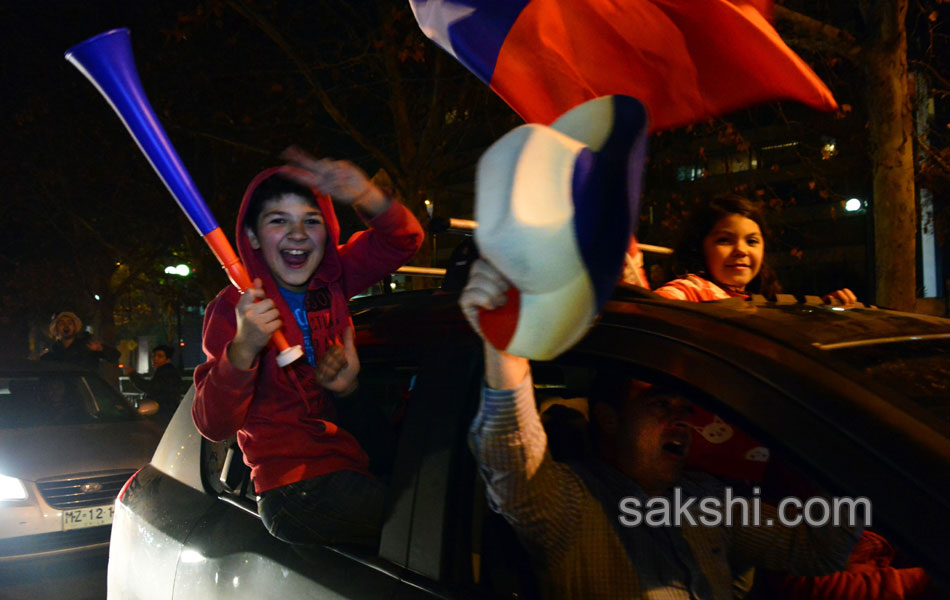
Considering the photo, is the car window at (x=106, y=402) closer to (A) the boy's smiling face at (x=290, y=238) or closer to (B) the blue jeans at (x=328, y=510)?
(A) the boy's smiling face at (x=290, y=238)

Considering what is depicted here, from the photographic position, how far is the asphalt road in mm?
4883

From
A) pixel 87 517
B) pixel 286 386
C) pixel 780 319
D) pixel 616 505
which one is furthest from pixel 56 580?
pixel 780 319

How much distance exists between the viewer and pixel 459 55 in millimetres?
1996

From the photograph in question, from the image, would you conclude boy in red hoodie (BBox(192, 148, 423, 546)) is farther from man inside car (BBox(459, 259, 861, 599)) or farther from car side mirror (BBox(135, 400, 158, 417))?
car side mirror (BBox(135, 400, 158, 417))

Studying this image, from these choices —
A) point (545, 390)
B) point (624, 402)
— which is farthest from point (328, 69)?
point (624, 402)

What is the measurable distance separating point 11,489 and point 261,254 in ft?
12.8

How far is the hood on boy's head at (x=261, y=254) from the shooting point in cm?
239

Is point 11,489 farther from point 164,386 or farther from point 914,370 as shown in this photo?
point 164,386

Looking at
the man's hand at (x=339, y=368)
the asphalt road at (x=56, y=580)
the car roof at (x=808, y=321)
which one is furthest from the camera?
the asphalt road at (x=56, y=580)

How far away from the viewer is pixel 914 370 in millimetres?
1706

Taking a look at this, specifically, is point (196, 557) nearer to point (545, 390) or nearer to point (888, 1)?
point (545, 390)

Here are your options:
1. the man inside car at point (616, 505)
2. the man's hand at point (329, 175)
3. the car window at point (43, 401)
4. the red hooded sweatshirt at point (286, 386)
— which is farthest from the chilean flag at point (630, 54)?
the car window at point (43, 401)

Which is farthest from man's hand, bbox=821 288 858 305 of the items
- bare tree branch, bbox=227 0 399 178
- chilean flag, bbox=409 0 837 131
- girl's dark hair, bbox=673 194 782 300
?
bare tree branch, bbox=227 0 399 178

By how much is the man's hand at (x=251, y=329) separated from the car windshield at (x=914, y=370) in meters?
1.28
